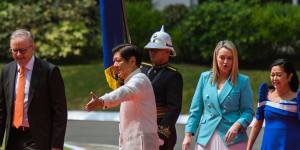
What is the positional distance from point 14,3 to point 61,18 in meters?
1.59

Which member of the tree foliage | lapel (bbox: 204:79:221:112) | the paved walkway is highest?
lapel (bbox: 204:79:221:112)

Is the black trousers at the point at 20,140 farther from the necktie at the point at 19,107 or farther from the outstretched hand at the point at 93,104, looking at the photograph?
the outstretched hand at the point at 93,104

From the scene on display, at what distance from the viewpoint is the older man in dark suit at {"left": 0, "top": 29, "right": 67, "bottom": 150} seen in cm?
765

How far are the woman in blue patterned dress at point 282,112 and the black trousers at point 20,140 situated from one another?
1.85 metres

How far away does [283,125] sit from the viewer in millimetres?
7891

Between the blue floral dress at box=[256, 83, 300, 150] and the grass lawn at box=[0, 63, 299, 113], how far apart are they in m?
11.8

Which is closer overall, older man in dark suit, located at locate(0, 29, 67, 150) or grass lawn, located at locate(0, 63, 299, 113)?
older man in dark suit, located at locate(0, 29, 67, 150)

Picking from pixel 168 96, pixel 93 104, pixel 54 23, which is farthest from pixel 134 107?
pixel 54 23

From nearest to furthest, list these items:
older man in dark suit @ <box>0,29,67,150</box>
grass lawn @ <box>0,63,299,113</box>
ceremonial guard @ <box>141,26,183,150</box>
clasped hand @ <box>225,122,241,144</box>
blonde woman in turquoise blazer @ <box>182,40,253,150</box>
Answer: older man in dark suit @ <box>0,29,67,150</box> < clasped hand @ <box>225,122,241,144</box> < blonde woman in turquoise blazer @ <box>182,40,253,150</box> < ceremonial guard @ <box>141,26,183,150</box> < grass lawn @ <box>0,63,299,113</box>

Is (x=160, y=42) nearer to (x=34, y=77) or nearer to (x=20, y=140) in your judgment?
(x=34, y=77)

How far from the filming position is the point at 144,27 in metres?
25.6

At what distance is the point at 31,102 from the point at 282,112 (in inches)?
82.7

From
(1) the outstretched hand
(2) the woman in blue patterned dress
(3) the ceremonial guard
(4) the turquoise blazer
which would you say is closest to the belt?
(1) the outstretched hand

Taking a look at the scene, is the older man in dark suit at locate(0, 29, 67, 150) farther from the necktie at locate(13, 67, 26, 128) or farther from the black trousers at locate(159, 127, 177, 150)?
the black trousers at locate(159, 127, 177, 150)
